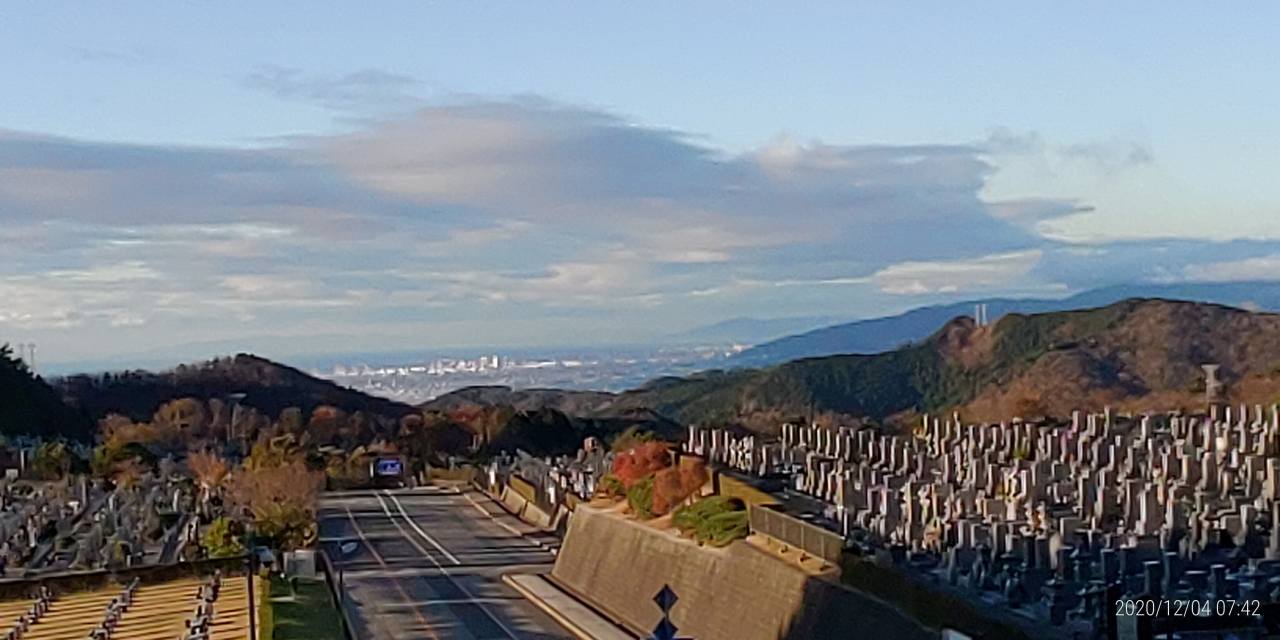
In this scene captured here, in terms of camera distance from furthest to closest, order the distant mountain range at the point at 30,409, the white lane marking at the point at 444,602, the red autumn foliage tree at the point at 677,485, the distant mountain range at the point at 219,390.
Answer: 1. the distant mountain range at the point at 219,390
2. the distant mountain range at the point at 30,409
3. the red autumn foliage tree at the point at 677,485
4. the white lane marking at the point at 444,602

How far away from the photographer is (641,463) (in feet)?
163

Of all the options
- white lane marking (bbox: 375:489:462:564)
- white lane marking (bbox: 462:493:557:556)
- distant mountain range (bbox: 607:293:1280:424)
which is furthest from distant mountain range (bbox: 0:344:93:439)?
distant mountain range (bbox: 607:293:1280:424)

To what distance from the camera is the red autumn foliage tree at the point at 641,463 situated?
48.6 metres

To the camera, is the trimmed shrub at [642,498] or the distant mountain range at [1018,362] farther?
the distant mountain range at [1018,362]

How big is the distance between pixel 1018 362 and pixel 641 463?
88456 millimetres

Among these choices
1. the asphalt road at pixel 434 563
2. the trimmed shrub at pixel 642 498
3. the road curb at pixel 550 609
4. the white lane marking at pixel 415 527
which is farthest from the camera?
the white lane marking at pixel 415 527

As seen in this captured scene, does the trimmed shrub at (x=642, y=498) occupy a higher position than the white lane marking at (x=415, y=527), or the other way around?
the trimmed shrub at (x=642, y=498)

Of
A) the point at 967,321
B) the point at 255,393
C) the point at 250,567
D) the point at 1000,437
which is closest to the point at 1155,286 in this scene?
the point at 967,321

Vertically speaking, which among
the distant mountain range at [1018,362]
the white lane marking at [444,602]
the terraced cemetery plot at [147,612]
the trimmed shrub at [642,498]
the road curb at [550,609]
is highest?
the distant mountain range at [1018,362]

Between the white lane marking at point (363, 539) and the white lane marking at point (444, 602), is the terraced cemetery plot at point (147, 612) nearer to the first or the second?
the white lane marking at point (444, 602)

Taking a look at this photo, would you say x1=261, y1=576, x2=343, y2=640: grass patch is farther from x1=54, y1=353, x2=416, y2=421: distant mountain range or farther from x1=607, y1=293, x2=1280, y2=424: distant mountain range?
x1=54, y1=353, x2=416, y2=421: distant mountain range

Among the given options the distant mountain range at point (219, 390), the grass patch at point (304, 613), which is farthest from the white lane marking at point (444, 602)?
the distant mountain range at point (219, 390)

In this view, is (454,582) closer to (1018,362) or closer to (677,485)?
(677,485)

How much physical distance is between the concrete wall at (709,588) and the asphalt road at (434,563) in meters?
1.96
